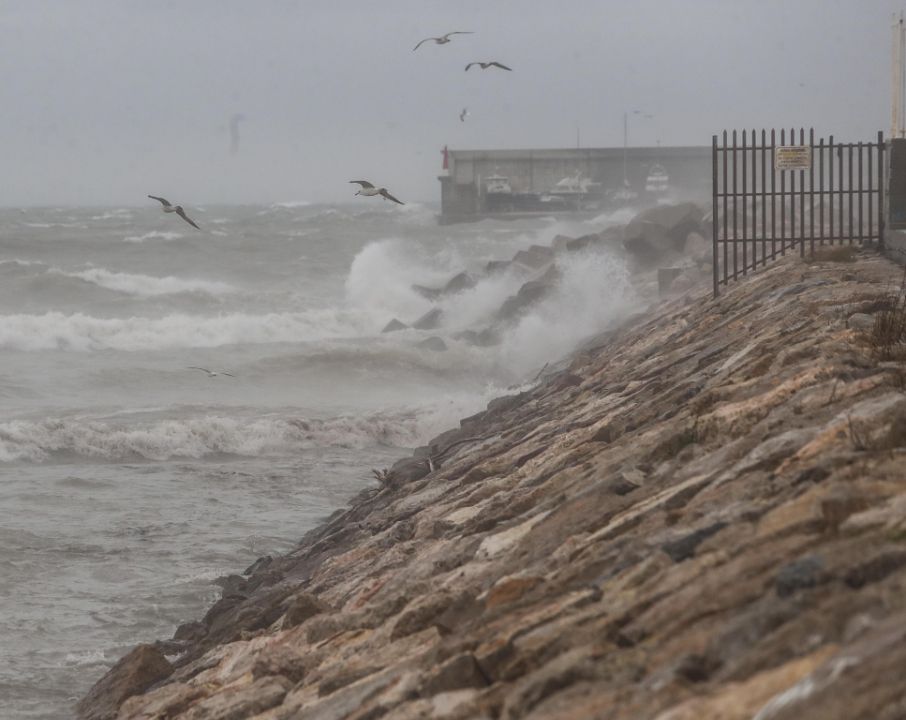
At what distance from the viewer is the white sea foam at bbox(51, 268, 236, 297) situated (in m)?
49.0

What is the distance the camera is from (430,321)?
37281 mm

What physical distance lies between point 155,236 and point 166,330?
1380 inches

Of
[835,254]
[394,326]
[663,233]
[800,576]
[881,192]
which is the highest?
[881,192]

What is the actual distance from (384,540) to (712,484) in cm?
389

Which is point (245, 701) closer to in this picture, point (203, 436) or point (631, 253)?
point (203, 436)

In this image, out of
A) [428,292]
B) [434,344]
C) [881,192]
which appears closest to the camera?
[881,192]

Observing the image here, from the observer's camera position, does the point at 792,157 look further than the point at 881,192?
No

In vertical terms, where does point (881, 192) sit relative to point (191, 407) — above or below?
above

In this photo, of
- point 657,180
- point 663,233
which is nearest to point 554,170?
point 657,180

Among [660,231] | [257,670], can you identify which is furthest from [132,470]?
[660,231]

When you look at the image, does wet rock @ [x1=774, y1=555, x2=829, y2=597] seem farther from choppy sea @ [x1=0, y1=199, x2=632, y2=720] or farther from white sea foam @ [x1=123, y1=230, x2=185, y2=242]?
white sea foam @ [x1=123, y1=230, x2=185, y2=242]

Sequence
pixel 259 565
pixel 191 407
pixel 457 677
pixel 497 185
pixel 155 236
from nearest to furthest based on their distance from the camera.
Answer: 1. pixel 457 677
2. pixel 259 565
3. pixel 191 407
4. pixel 155 236
5. pixel 497 185

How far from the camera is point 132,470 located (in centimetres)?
1823

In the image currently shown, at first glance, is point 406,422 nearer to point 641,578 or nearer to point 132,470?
point 132,470
